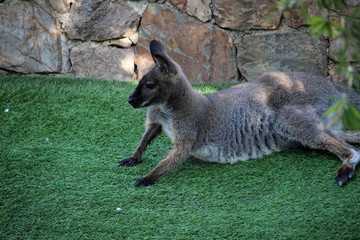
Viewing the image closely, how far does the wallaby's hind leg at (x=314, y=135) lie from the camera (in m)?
3.36

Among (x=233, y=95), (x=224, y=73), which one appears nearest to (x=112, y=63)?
(x=224, y=73)

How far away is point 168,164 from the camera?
3.54m

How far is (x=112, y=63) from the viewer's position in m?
5.68

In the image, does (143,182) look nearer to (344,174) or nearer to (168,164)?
(168,164)

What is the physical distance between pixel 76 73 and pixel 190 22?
1906 mm

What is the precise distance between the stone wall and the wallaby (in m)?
1.26

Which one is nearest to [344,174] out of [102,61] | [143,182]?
[143,182]

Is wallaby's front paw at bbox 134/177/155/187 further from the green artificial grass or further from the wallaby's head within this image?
the wallaby's head

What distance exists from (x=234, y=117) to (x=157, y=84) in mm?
926

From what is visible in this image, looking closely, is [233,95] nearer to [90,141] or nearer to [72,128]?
[90,141]

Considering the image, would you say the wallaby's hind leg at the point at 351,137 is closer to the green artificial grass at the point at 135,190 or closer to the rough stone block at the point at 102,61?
the green artificial grass at the point at 135,190

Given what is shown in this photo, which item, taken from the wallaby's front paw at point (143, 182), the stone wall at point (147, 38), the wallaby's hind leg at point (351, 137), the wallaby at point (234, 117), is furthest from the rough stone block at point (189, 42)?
the wallaby's front paw at point (143, 182)

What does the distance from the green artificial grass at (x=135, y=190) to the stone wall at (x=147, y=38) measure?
109cm

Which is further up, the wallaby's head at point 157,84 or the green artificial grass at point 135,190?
the wallaby's head at point 157,84
